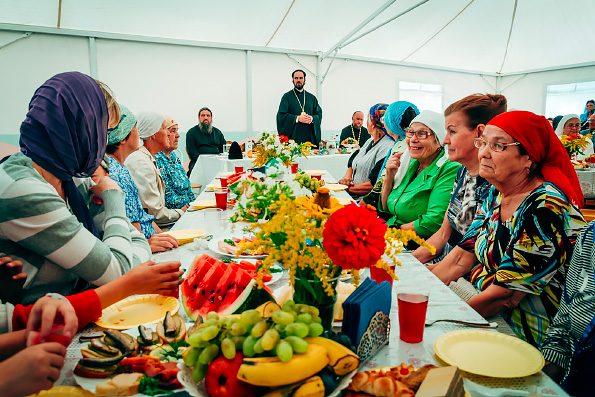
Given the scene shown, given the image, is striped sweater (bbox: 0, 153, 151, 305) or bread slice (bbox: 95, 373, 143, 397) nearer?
bread slice (bbox: 95, 373, 143, 397)

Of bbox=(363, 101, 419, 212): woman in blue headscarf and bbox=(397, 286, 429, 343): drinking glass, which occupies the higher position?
bbox=(363, 101, 419, 212): woman in blue headscarf

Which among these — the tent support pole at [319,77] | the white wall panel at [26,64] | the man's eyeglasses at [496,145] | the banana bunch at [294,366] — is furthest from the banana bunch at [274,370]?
the tent support pole at [319,77]

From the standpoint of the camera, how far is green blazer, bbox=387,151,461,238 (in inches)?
101

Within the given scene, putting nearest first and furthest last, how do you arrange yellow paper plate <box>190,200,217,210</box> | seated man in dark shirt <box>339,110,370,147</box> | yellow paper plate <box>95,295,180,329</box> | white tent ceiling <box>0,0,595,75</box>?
yellow paper plate <box>95,295,180,329</box> < yellow paper plate <box>190,200,217,210</box> < white tent ceiling <box>0,0,595,75</box> < seated man in dark shirt <box>339,110,370,147</box>

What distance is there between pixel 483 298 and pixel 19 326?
1.62 metres

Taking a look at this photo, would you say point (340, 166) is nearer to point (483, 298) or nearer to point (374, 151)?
point (374, 151)

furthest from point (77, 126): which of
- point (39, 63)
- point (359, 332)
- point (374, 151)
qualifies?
point (39, 63)

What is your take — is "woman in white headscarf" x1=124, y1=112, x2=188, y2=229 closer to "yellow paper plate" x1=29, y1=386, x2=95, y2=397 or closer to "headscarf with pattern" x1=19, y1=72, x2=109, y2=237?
"headscarf with pattern" x1=19, y1=72, x2=109, y2=237

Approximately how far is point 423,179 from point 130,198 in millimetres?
2061

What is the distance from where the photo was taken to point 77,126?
4.59 feet

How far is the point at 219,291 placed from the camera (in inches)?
45.6

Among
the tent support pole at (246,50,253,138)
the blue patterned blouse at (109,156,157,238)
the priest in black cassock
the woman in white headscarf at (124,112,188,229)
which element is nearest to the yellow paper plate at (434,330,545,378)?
the blue patterned blouse at (109,156,157,238)

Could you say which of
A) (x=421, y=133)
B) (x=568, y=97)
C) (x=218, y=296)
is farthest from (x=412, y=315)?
(x=568, y=97)

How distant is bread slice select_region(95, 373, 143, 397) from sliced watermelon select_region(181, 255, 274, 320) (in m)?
0.27
